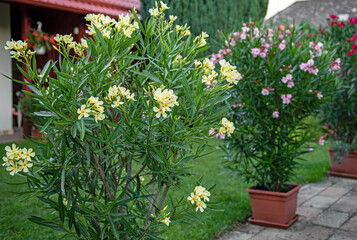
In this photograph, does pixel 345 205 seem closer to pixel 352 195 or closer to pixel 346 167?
pixel 352 195

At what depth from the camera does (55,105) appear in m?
1.65

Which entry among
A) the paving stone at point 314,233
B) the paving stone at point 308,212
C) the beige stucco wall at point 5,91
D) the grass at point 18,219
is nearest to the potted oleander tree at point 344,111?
the paving stone at point 308,212

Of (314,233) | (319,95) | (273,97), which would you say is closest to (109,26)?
(273,97)

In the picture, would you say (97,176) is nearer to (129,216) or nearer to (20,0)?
(129,216)

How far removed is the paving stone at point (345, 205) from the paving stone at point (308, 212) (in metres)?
0.25

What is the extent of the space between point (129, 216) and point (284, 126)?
8.04 feet

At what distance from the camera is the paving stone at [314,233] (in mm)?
3602

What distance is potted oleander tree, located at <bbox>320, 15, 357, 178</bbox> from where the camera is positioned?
19.0 feet

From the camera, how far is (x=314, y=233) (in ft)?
12.1

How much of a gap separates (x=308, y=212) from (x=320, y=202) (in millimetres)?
483

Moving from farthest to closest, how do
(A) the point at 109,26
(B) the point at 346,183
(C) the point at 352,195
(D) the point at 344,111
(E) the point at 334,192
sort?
(D) the point at 344,111, (B) the point at 346,183, (E) the point at 334,192, (C) the point at 352,195, (A) the point at 109,26

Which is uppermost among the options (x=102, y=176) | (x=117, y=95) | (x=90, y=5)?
(x=90, y=5)

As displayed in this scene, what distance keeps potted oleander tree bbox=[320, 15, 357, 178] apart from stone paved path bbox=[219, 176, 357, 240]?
57cm

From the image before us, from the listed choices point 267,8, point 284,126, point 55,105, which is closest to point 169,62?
point 55,105
